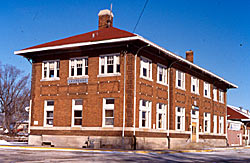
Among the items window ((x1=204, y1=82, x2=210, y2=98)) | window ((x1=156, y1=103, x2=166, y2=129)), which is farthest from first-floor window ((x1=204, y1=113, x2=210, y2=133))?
window ((x1=156, y1=103, x2=166, y2=129))

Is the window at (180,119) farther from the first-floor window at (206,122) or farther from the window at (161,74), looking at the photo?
the first-floor window at (206,122)

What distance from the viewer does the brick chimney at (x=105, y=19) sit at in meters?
35.0

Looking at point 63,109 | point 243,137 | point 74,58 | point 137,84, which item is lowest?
point 243,137

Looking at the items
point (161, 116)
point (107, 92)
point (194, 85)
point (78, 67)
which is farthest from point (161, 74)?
point (194, 85)

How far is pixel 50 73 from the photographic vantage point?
3122cm

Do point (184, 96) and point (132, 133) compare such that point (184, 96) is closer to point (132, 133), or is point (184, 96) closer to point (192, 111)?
point (192, 111)

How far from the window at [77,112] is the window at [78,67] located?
2.25 meters

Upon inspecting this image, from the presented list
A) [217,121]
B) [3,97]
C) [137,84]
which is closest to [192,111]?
[217,121]

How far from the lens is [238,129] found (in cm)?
5019

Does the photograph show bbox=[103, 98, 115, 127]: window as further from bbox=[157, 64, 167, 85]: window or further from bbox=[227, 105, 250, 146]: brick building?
bbox=[227, 105, 250, 146]: brick building

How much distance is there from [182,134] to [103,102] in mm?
10483

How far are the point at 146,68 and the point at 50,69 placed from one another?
8513 millimetres

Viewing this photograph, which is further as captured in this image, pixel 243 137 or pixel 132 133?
pixel 243 137

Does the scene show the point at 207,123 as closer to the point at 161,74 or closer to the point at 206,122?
the point at 206,122
